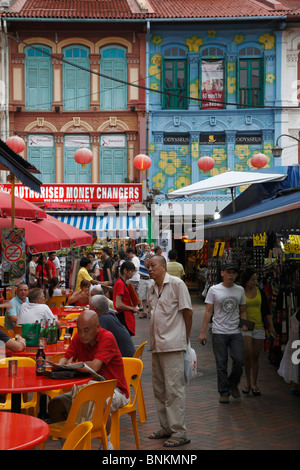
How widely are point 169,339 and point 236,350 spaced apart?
6.17ft

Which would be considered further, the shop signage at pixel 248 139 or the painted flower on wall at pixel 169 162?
the painted flower on wall at pixel 169 162

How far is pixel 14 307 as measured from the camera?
9359 mm

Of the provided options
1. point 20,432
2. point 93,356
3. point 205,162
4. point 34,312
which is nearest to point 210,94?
point 205,162

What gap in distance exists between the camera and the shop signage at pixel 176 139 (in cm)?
2619

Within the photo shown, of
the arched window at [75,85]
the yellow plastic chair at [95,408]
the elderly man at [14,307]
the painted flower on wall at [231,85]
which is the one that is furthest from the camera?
the arched window at [75,85]

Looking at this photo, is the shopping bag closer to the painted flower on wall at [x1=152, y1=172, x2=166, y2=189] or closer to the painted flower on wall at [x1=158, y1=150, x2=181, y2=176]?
the painted flower on wall at [x1=152, y1=172, x2=166, y2=189]

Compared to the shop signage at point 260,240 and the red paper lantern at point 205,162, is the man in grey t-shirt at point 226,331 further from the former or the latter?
the red paper lantern at point 205,162

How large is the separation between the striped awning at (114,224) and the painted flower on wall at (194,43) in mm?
7625

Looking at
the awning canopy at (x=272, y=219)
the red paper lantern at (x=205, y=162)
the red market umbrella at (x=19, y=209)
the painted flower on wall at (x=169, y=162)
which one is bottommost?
the awning canopy at (x=272, y=219)

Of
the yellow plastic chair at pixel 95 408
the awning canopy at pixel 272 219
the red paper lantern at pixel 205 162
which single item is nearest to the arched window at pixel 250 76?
the red paper lantern at pixel 205 162

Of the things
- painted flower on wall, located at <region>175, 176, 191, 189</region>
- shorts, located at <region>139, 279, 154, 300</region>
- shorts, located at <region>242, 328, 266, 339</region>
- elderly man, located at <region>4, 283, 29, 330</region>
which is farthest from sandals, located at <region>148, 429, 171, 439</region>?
painted flower on wall, located at <region>175, 176, 191, 189</region>

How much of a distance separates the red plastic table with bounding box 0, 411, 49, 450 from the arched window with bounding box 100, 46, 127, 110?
23.0 metres
